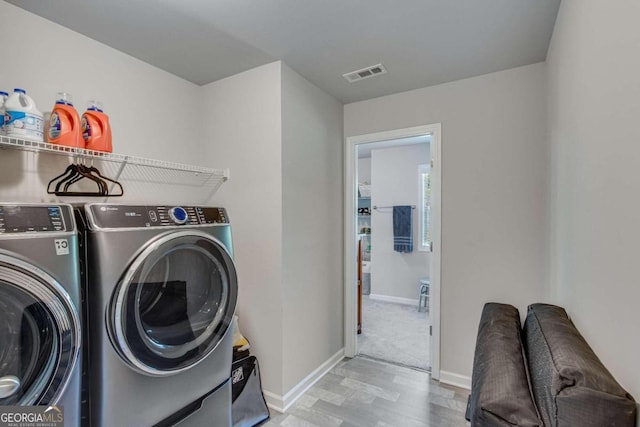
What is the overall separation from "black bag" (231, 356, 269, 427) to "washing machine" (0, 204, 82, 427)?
94 cm

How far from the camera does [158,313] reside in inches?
55.9

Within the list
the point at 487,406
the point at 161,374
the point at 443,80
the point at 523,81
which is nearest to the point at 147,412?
the point at 161,374

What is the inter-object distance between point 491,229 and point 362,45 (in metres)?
1.61

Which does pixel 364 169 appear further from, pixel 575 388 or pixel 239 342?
pixel 575 388

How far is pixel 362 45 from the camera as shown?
1944 millimetres

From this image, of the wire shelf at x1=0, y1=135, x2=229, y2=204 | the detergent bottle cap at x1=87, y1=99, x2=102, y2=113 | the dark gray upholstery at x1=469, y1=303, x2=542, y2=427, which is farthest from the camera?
the detergent bottle cap at x1=87, y1=99, x2=102, y2=113

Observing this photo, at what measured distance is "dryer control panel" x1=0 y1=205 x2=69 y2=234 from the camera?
3.27 ft

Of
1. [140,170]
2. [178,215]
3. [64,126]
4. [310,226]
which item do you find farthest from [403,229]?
[64,126]

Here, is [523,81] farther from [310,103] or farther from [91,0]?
[91,0]

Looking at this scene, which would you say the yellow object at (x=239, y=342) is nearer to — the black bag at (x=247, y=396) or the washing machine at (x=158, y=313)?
the black bag at (x=247, y=396)

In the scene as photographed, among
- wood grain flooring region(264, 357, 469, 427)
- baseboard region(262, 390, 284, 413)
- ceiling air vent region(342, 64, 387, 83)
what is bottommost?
wood grain flooring region(264, 357, 469, 427)

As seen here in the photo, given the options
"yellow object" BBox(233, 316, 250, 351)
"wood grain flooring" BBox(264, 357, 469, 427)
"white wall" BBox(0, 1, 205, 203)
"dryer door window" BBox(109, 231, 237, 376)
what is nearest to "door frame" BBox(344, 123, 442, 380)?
"wood grain flooring" BBox(264, 357, 469, 427)

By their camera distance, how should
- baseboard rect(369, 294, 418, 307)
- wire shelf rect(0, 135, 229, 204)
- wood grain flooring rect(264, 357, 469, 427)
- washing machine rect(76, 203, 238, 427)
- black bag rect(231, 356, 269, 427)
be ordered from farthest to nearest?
baseboard rect(369, 294, 418, 307)
wood grain flooring rect(264, 357, 469, 427)
black bag rect(231, 356, 269, 427)
wire shelf rect(0, 135, 229, 204)
washing machine rect(76, 203, 238, 427)

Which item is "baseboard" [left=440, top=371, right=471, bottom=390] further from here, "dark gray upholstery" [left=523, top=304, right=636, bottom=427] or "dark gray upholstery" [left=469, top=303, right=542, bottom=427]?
"dark gray upholstery" [left=523, top=304, right=636, bottom=427]
